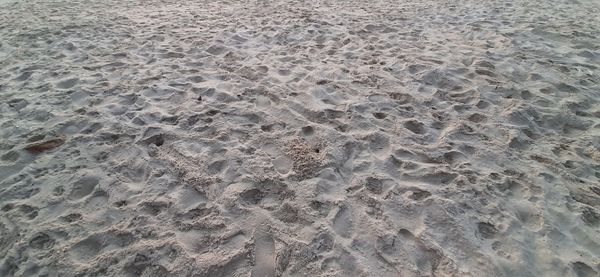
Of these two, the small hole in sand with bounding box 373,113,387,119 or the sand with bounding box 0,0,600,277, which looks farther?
the small hole in sand with bounding box 373,113,387,119

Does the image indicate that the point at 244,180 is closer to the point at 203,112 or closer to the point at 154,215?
the point at 154,215

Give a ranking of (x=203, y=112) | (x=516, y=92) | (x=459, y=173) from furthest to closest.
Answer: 1. (x=516, y=92)
2. (x=203, y=112)
3. (x=459, y=173)

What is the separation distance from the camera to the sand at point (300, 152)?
212 cm

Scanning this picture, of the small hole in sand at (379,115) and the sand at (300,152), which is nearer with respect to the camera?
the sand at (300,152)

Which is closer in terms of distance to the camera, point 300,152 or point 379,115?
point 300,152

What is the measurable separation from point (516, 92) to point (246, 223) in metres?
3.03

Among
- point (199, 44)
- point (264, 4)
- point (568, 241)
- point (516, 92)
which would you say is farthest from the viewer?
point (264, 4)

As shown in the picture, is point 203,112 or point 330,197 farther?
point 203,112

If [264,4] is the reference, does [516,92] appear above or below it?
above

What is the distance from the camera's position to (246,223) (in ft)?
7.45

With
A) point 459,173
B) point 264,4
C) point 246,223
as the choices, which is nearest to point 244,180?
point 246,223

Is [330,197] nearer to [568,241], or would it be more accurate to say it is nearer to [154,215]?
[154,215]

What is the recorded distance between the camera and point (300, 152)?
284 centimetres

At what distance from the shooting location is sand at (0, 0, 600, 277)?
212 cm
